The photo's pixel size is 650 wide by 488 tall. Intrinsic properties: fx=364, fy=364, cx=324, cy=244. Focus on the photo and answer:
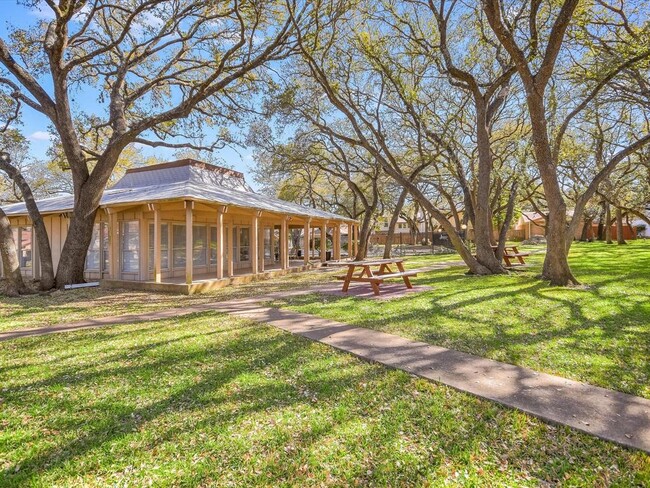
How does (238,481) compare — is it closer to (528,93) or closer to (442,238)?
(528,93)

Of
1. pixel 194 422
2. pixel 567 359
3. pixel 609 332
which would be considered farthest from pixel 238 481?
pixel 609 332

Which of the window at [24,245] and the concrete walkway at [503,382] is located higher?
the window at [24,245]

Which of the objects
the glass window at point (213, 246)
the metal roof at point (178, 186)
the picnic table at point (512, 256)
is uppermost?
the metal roof at point (178, 186)

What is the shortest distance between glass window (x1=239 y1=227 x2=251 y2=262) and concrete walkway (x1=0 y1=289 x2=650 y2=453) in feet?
34.3

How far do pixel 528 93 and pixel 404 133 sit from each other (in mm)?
10908

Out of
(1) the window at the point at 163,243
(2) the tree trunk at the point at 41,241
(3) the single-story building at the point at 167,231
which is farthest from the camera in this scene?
(1) the window at the point at 163,243

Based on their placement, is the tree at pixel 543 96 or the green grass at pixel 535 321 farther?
the tree at pixel 543 96

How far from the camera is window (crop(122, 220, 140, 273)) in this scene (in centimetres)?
1278

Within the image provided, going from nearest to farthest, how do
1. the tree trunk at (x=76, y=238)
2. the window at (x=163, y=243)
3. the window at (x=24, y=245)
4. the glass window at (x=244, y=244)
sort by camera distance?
the tree trunk at (x=76, y=238), the window at (x=163, y=243), the window at (x=24, y=245), the glass window at (x=244, y=244)

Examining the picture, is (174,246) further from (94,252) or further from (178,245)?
(94,252)

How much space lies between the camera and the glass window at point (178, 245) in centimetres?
1361

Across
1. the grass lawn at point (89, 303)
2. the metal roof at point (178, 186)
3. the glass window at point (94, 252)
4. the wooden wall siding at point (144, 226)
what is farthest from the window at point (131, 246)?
the grass lawn at point (89, 303)

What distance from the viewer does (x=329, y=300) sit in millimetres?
8648

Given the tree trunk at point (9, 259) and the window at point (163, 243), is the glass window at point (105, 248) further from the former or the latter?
the tree trunk at point (9, 259)
